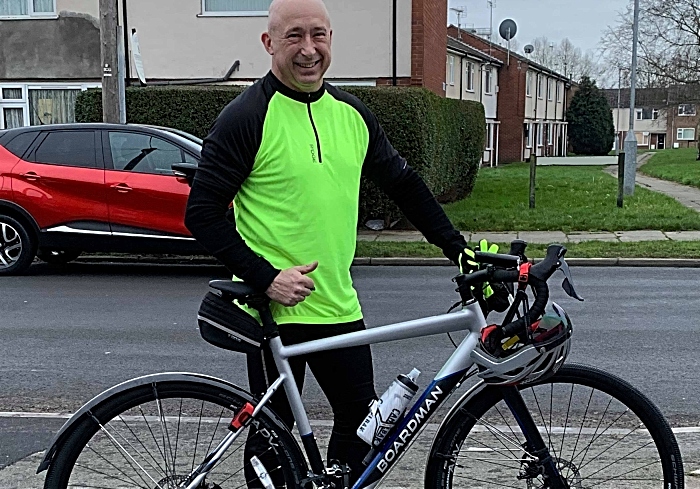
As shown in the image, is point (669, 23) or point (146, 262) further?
point (669, 23)

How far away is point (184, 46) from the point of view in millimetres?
18672

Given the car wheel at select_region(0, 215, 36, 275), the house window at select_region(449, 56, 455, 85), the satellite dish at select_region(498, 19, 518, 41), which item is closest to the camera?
the car wheel at select_region(0, 215, 36, 275)

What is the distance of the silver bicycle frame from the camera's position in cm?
271

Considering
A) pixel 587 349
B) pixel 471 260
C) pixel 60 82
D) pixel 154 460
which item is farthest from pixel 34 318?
pixel 60 82

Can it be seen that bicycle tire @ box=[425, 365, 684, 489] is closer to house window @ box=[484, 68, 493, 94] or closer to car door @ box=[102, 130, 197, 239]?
car door @ box=[102, 130, 197, 239]

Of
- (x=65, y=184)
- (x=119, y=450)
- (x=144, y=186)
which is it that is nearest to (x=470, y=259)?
(x=119, y=450)

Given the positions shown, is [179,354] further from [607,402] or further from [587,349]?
[607,402]

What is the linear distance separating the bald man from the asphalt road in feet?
7.06

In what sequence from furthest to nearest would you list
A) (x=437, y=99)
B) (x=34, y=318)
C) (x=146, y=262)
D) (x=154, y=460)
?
(x=437, y=99) → (x=146, y=262) → (x=34, y=318) → (x=154, y=460)

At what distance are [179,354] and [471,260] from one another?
416 cm

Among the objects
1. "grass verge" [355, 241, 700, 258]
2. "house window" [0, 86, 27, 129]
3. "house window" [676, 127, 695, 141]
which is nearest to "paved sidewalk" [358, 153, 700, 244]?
"grass verge" [355, 241, 700, 258]

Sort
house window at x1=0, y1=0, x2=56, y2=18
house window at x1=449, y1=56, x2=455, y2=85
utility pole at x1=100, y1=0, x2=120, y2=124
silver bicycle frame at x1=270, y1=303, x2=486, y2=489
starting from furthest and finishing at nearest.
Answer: house window at x1=449, y1=56, x2=455, y2=85 → house window at x1=0, y1=0, x2=56, y2=18 → utility pole at x1=100, y1=0, x2=120, y2=124 → silver bicycle frame at x1=270, y1=303, x2=486, y2=489

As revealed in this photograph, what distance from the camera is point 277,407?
9.57 ft

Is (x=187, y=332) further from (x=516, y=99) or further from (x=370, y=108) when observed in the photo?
(x=516, y=99)
